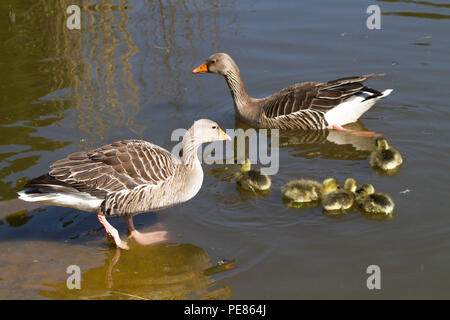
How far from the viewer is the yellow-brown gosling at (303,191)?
25.2 feet

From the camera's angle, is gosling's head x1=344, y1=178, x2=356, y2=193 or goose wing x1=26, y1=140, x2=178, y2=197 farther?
A: gosling's head x1=344, y1=178, x2=356, y2=193

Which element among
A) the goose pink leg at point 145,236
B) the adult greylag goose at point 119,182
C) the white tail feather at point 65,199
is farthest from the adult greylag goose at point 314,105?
the white tail feather at point 65,199

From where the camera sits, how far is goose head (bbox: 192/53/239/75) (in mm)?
10781

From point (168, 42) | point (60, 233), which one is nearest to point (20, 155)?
point (60, 233)

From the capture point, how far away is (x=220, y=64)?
10820 mm

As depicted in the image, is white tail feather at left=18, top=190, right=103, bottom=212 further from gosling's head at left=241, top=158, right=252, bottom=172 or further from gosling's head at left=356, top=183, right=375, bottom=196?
gosling's head at left=356, top=183, right=375, bottom=196

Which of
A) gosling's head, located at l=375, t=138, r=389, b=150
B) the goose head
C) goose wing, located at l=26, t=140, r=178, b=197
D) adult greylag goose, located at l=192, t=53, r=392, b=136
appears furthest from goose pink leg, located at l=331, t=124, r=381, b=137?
goose wing, located at l=26, t=140, r=178, b=197

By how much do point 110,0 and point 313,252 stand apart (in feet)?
32.0

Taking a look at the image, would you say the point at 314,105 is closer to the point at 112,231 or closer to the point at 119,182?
the point at 119,182

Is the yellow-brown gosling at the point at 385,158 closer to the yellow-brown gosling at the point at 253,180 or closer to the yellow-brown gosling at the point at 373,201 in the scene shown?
the yellow-brown gosling at the point at 373,201

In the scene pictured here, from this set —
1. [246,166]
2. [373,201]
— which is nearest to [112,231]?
[246,166]

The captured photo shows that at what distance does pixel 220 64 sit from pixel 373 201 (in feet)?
14.9

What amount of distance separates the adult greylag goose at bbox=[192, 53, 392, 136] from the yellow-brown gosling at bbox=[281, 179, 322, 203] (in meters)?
2.53

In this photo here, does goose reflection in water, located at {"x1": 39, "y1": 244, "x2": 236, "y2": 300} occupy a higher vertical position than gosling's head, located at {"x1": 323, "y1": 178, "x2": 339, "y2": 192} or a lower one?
lower
